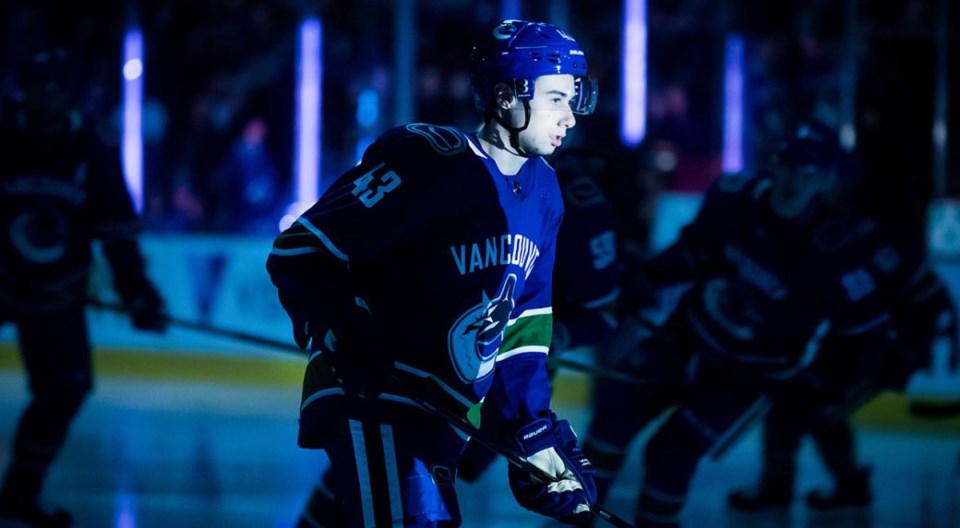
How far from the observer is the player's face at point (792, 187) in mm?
4406

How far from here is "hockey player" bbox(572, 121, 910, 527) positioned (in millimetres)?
4312

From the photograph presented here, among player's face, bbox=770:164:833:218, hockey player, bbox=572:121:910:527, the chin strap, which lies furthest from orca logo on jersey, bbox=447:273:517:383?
player's face, bbox=770:164:833:218

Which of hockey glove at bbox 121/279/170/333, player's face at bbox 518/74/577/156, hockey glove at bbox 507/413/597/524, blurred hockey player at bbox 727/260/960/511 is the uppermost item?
player's face at bbox 518/74/577/156

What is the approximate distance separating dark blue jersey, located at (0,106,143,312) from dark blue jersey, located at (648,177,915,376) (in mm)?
1619

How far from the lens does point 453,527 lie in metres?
2.51

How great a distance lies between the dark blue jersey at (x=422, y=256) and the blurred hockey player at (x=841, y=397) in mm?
2565

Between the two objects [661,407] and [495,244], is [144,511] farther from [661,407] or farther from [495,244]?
[495,244]

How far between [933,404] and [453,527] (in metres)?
4.51

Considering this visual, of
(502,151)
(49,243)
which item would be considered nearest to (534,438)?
(502,151)

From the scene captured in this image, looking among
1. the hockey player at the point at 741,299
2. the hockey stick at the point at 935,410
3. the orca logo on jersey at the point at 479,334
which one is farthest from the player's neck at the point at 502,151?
the hockey stick at the point at 935,410

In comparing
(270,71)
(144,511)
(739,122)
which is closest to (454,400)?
(144,511)

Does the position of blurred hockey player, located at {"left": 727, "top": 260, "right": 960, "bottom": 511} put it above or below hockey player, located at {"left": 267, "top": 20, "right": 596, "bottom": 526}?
below

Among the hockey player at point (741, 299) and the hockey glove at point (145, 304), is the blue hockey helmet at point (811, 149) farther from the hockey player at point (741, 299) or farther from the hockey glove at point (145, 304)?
the hockey glove at point (145, 304)

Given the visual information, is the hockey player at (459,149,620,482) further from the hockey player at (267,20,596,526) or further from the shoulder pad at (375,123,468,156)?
the shoulder pad at (375,123,468,156)
